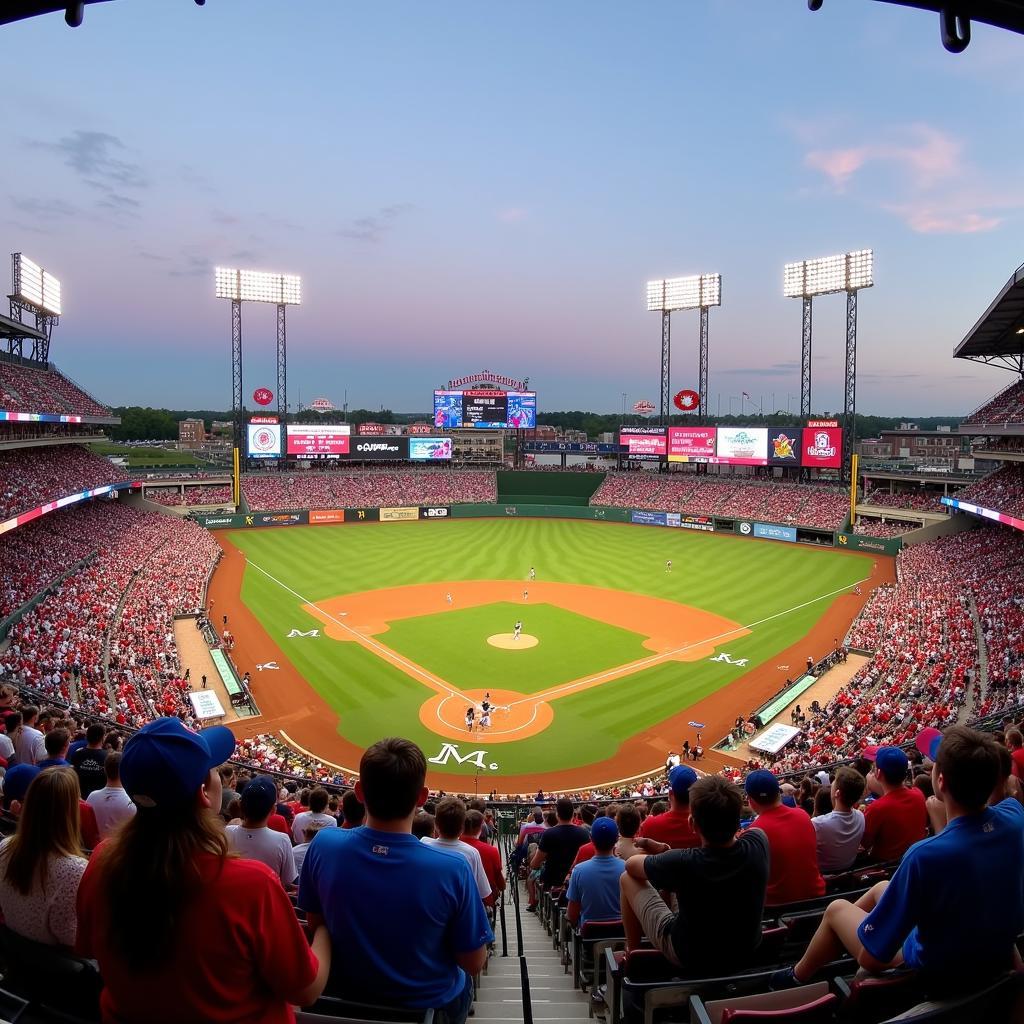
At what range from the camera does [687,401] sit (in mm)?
72938

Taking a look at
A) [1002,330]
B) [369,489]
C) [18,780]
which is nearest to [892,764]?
[18,780]

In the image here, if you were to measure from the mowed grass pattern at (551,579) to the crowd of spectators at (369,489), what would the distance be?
465 centimetres

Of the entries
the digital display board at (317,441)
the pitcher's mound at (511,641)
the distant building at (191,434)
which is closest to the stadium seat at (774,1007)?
the pitcher's mound at (511,641)

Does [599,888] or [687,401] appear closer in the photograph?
[599,888]

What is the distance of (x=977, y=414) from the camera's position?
141ft

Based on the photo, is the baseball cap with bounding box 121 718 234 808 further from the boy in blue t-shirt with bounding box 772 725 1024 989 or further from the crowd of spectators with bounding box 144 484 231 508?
the crowd of spectators with bounding box 144 484 231 508

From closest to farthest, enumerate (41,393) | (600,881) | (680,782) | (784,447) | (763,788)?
(763,788), (600,881), (680,782), (41,393), (784,447)

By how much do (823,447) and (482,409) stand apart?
33960 millimetres

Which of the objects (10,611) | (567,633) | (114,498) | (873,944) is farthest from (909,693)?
(114,498)

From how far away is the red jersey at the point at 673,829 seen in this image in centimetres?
625

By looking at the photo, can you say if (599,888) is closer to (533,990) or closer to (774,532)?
(533,990)

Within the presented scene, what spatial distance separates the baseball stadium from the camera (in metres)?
3.10

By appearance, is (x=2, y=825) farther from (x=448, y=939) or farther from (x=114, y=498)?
(x=114, y=498)

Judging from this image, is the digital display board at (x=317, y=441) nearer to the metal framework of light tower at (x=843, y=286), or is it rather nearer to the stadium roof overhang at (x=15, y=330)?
the stadium roof overhang at (x=15, y=330)
